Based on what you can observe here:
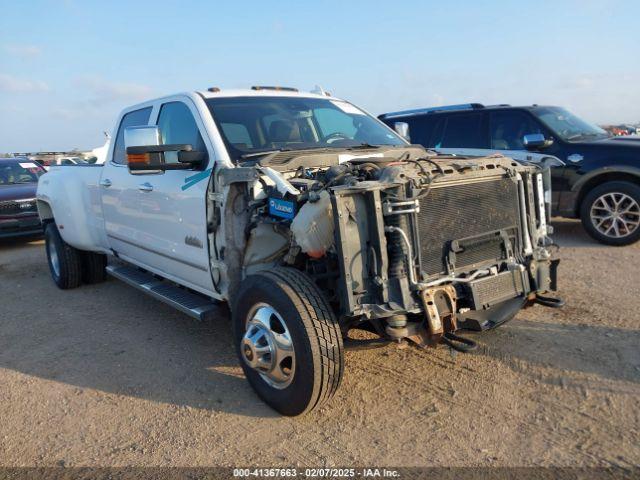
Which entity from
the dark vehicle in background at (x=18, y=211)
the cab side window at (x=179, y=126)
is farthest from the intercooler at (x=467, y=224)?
the dark vehicle in background at (x=18, y=211)

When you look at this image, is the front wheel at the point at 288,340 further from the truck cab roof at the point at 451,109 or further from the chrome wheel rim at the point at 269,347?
the truck cab roof at the point at 451,109

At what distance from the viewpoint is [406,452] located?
290 cm

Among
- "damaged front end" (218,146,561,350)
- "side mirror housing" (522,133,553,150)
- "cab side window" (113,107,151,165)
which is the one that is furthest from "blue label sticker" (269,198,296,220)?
"side mirror housing" (522,133,553,150)

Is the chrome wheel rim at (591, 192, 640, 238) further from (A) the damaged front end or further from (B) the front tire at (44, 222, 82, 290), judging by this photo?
(B) the front tire at (44, 222, 82, 290)

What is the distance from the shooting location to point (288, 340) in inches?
126

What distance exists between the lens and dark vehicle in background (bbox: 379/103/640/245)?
695 cm

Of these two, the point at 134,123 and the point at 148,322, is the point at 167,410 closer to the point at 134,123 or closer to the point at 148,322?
the point at 148,322

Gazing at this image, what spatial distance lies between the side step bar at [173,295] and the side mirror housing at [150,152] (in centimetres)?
107

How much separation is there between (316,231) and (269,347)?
783mm

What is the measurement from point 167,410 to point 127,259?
95.0 inches

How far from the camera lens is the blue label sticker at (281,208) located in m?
3.30

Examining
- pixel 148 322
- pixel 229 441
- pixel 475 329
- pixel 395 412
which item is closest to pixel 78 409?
pixel 229 441

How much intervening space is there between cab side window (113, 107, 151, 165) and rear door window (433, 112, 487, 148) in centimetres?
483

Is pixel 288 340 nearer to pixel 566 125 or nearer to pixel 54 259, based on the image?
pixel 54 259
